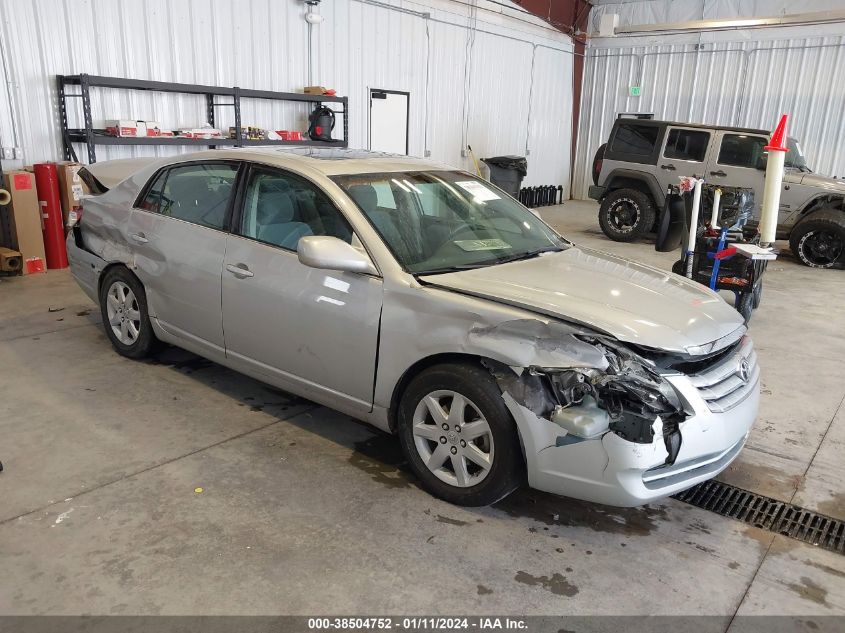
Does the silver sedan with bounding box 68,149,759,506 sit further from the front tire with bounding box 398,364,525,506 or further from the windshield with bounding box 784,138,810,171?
the windshield with bounding box 784,138,810,171

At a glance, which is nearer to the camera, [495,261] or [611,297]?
[611,297]

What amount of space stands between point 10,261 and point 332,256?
543cm

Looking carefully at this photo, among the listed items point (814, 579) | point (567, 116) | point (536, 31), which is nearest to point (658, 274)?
point (814, 579)

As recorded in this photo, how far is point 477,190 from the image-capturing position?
397cm

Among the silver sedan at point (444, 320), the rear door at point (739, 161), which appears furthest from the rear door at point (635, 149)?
the silver sedan at point (444, 320)

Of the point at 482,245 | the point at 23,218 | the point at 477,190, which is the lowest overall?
the point at 23,218

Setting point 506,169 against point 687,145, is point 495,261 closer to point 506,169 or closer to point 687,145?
point 687,145

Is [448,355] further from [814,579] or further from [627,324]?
[814,579]

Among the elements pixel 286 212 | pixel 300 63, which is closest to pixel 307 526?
pixel 286 212

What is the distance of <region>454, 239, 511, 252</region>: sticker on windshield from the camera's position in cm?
340

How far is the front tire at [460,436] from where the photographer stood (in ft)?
8.84

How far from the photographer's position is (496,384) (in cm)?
269

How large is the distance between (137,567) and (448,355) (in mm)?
1440

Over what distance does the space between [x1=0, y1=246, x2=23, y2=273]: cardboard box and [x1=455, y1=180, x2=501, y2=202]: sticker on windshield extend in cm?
526
